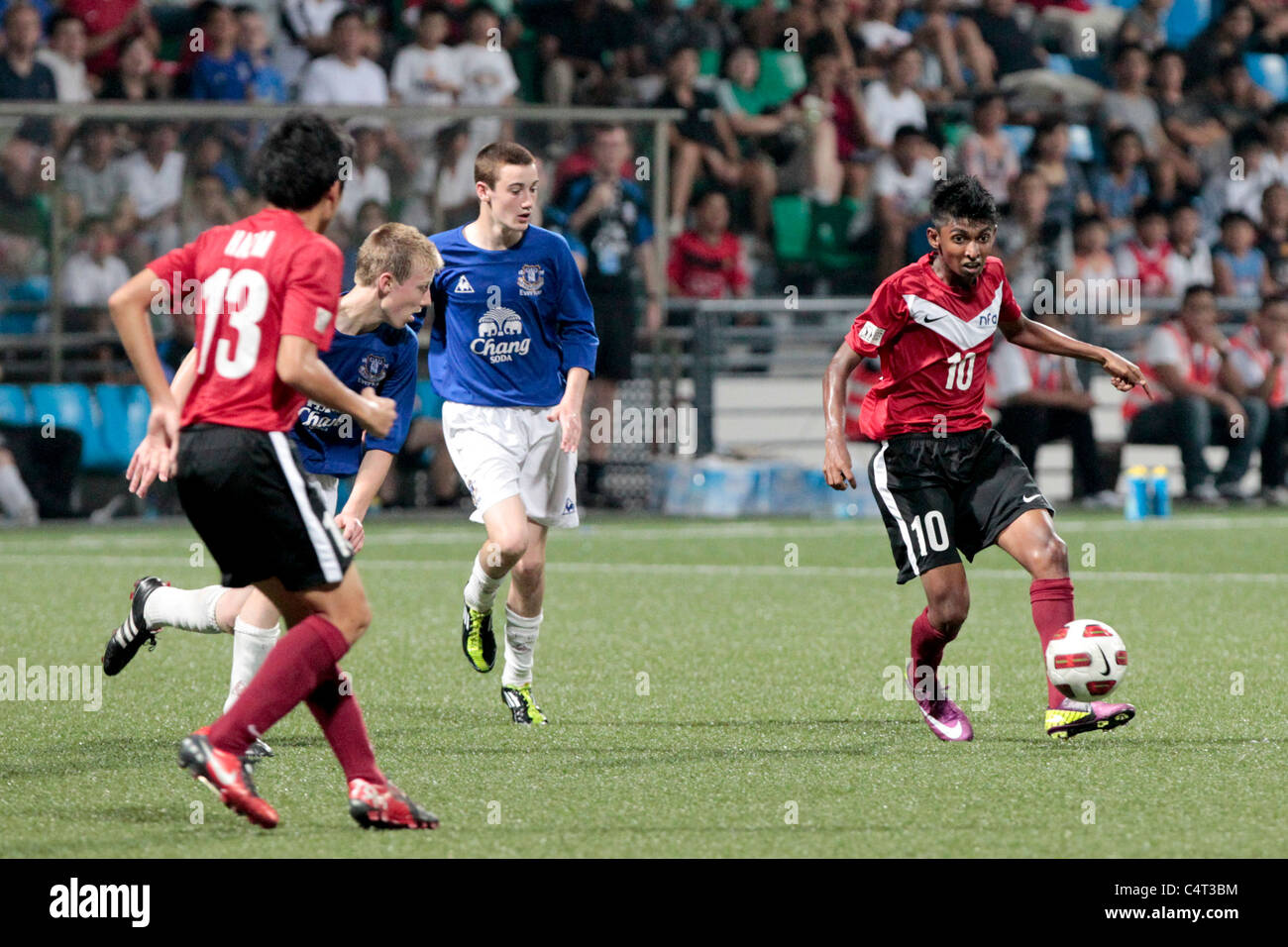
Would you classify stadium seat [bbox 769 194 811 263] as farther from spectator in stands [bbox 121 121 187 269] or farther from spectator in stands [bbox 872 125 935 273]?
spectator in stands [bbox 121 121 187 269]

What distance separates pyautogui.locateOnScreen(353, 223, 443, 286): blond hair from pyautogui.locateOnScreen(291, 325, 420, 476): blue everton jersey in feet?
0.89

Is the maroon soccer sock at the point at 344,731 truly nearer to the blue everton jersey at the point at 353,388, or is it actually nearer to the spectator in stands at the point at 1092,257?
the blue everton jersey at the point at 353,388

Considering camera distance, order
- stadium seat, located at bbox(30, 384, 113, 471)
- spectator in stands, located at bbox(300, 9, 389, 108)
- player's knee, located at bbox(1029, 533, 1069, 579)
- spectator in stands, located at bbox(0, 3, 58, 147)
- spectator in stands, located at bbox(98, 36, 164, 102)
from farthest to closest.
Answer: spectator in stands, located at bbox(300, 9, 389, 108)
spectator in stands, located at bbox(98, 36, 164, 102)
spectator in stands, located at bbox(0, 3, 58, 147)
stadium seat, located at bbox(30, 384, 113, 471)
player's knee, located at bbox(1029, 533, 1069, 579)

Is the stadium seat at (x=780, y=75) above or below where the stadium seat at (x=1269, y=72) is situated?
below

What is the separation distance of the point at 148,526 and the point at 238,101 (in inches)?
154

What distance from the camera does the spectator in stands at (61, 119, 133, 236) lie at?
14906 millimetres

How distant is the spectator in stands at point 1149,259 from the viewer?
18031 millimetres

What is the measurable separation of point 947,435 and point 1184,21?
53.9ft

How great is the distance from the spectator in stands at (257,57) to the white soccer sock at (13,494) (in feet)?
12.9

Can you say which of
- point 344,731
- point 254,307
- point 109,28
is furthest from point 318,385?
point 109,28

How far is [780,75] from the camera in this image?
731 inches

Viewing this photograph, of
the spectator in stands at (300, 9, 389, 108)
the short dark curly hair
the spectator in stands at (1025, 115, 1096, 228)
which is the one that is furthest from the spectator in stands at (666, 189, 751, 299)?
the short dark curly hair

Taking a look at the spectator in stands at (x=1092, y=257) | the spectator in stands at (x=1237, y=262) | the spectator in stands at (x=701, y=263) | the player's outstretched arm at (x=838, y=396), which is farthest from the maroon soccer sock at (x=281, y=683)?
the spectator in stands at (x=1237, y=262)

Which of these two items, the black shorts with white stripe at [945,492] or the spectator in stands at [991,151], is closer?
the black shorts with white stripe at [945,492]
